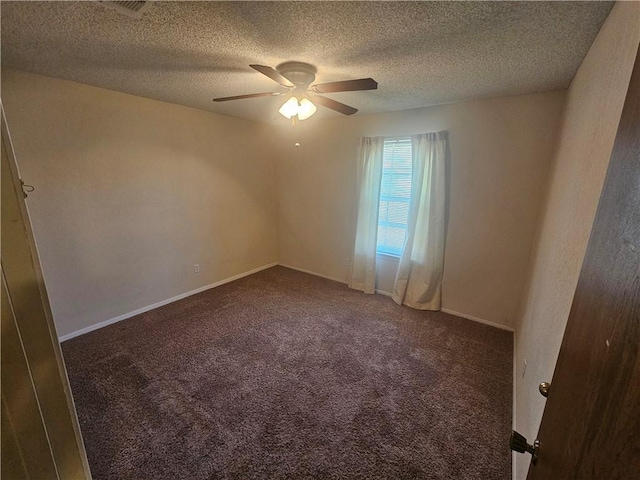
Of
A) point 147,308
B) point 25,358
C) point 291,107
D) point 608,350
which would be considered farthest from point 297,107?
point 147,308

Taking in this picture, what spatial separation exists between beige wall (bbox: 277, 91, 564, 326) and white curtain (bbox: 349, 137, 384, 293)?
0.16 meters

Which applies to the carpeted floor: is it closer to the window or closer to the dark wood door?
the window

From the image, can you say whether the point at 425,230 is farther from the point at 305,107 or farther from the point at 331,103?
the point at 305,107

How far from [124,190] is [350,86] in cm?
245

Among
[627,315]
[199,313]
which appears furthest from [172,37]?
[199,313]

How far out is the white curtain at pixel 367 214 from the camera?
325 centimetres

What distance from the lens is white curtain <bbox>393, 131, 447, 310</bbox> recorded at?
2834mm

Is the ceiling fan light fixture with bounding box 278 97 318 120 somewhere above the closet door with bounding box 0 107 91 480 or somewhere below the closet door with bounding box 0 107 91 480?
above

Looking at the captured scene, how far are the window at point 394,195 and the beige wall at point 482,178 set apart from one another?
188 mm

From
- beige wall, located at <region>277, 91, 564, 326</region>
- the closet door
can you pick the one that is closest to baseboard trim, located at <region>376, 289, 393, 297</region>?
beige wall, located at <region>277, 91, 564, 326</region>

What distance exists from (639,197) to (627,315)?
7.5 inches

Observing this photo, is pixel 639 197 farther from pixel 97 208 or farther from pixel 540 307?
pixel 97 208

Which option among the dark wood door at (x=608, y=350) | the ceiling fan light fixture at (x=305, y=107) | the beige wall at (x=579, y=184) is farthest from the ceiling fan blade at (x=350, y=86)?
the dark wood door at (x=608, y=350)

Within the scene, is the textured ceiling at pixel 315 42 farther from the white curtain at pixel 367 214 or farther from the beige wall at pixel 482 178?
the white curtain at pixel 367 214
